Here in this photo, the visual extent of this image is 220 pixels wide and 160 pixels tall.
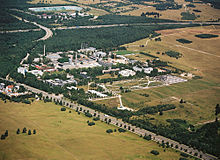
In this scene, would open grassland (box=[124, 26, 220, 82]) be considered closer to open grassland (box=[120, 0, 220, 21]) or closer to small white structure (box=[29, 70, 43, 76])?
open grassland (box=[120, 0, 220, 21])

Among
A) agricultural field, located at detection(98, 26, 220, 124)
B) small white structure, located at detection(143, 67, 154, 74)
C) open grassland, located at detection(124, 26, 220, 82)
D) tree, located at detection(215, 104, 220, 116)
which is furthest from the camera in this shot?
open grassland, located at detection(124, 26, 220, 82)

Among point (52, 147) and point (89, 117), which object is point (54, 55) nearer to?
point (89, 117)

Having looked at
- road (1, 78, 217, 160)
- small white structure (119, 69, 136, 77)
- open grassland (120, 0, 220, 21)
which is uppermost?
open grassland (120, 0, 220, 21)

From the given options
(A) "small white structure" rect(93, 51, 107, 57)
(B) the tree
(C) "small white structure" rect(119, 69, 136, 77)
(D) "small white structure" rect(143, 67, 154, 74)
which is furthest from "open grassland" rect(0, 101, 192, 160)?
(A) "small white structure" rect(93, 51, 107, 57)

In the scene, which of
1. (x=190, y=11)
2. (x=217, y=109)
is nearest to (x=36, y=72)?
(x=217, y=109)

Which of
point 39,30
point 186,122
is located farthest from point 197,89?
point 39,30

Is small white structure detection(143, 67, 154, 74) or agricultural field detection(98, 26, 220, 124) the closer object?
agricultural field detection(98, 26, 220, 124)

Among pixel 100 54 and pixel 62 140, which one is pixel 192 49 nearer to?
pixel 100 54

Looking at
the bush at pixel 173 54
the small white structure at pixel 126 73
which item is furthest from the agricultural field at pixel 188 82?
the small white structure at pixel 126 73
